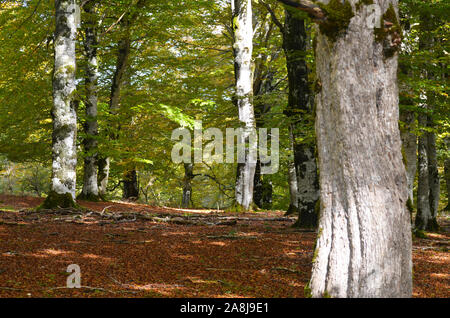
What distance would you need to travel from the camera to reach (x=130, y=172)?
19.4 m

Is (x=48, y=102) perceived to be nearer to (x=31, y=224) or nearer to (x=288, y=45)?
(x=31, y=224)

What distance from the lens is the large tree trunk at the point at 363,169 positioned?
9.41 feet

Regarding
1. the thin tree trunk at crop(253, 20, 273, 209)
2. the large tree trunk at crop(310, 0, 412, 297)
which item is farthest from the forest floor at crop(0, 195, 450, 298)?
the thin tree trunk at crop(253, 20, 273, 209)

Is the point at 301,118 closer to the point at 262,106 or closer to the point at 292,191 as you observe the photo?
the point at 292,191

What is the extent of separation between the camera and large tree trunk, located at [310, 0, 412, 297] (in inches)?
113

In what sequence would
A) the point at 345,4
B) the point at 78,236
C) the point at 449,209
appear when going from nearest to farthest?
the point at 345,4
the point at 78,236
the point at 449,209

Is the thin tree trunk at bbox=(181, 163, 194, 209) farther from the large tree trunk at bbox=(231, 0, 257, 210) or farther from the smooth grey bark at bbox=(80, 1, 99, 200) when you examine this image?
the large tree trunk at bbox=(231, 0, 257, 210)

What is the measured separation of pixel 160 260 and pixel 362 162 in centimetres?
301

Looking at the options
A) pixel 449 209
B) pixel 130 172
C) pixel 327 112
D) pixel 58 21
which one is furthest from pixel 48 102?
pixel 449 209

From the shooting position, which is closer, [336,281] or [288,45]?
[336,281]

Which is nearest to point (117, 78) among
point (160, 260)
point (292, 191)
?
point (292, 191)

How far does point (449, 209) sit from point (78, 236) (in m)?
18.8

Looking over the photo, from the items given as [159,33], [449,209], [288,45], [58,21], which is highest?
[159,33]
